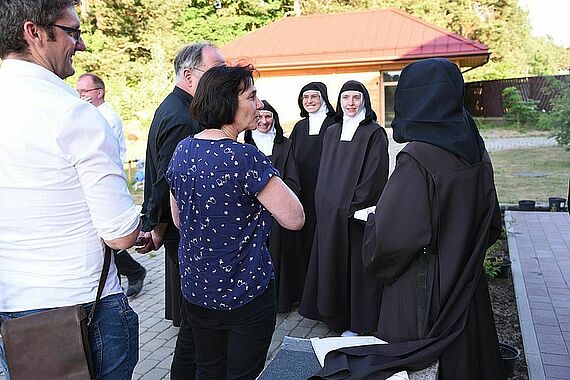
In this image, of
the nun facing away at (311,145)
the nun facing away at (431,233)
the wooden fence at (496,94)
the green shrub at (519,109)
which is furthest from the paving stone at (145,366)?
the green shrub at (519,109)

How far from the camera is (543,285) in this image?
17.8 feet

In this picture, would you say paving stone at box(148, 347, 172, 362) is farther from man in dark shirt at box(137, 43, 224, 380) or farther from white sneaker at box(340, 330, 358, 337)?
white sneaker at box(340, 330, 358, 337)

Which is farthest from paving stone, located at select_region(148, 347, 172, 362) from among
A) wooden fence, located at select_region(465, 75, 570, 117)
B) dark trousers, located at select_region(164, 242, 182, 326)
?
wooden fence, located at select_region(465, 75, 570, 117)

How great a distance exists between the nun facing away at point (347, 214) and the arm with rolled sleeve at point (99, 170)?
105 inches

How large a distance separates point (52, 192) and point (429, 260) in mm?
1530

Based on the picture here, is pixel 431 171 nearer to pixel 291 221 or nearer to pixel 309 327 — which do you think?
pixel 291 221

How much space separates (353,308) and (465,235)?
80.6 inches

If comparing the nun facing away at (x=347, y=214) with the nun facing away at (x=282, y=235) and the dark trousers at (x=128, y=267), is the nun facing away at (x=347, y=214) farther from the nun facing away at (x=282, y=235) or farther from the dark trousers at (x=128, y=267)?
the dark trousers at (x=128, y=267)

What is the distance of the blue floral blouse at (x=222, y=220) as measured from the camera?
7.06 feet

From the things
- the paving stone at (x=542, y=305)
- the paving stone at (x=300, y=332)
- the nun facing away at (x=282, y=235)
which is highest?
the nun facing away at (x=282, y=235)

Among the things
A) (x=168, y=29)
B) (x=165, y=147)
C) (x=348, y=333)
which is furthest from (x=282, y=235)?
(x=168, y=29)

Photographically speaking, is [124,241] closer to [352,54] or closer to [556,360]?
[556,360]

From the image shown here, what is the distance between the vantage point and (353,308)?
4.12 meters

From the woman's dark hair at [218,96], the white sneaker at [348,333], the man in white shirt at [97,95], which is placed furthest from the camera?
the man in white shirt at [97,95]
